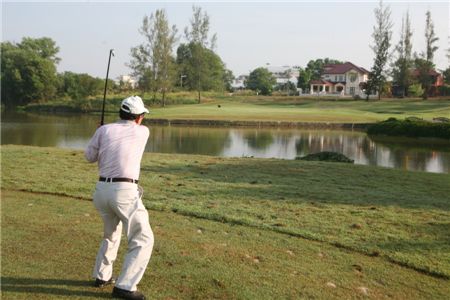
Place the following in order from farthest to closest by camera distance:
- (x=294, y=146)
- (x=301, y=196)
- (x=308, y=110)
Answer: (x=308, y=110)
(x=294, y=146)
(x=301, y=196)

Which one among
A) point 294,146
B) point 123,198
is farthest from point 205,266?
point 294,146

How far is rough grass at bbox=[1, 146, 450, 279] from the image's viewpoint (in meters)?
7.46

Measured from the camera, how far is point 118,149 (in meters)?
4.93

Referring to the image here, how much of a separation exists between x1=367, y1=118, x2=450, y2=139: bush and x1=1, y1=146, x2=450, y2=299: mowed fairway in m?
25.6

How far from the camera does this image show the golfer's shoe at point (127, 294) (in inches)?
185

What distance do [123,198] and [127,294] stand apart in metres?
0.90

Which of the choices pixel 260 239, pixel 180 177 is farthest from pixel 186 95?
A: pixel 260 239

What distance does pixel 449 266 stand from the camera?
649 centimetres

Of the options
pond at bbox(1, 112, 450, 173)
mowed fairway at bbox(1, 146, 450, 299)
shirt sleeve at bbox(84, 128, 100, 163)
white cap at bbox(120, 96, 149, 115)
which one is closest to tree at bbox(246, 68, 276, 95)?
pond at bbox(1, 112, 450, 173)

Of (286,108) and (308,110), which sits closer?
(308,110)

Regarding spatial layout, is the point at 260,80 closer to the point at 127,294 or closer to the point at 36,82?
the point at 36,82

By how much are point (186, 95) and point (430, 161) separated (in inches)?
2513

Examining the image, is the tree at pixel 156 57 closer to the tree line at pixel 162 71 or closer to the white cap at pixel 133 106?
the tree line at pixel 162 71

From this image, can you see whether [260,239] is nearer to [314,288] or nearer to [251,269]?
[251,269]
